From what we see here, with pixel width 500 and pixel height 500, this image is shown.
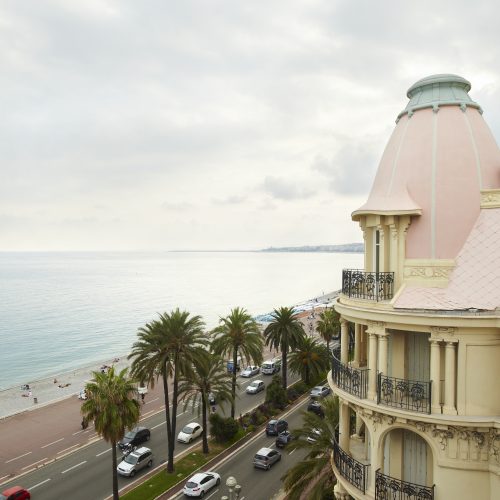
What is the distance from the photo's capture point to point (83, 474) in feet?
105

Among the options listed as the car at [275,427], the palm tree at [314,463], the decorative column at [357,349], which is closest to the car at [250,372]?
the car at [275,427]

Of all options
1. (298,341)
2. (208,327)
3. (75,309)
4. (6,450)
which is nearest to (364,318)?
(298,341)

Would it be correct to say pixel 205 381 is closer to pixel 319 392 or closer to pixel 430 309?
pixel 319 392

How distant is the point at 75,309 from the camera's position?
142250 millimetres

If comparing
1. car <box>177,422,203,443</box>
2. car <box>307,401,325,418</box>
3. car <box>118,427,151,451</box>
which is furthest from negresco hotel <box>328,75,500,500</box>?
car <box>307,401,325,418</box>

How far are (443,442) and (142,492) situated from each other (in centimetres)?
2259

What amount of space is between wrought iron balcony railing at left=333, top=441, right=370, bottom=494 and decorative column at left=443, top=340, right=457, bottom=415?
3.53 m

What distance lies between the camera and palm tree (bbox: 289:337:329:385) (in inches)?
1890

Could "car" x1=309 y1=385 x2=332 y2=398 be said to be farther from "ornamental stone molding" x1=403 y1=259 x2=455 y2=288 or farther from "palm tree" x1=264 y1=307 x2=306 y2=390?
"ornamental stone molding" x1=403 y1=259 x2=455 y2=288

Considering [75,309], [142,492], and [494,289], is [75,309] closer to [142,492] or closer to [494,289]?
[142,492]

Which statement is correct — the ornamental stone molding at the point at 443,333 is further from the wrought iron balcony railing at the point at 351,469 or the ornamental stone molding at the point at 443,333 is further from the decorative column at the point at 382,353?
the wrought iron balcony railing at the point at 351,469

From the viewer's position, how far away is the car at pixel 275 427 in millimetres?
37062

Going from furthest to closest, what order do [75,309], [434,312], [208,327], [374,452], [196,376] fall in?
[75,309]
[208,327]
[196,376]
[374,452]
[434,312]

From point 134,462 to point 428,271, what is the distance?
1061 inches
